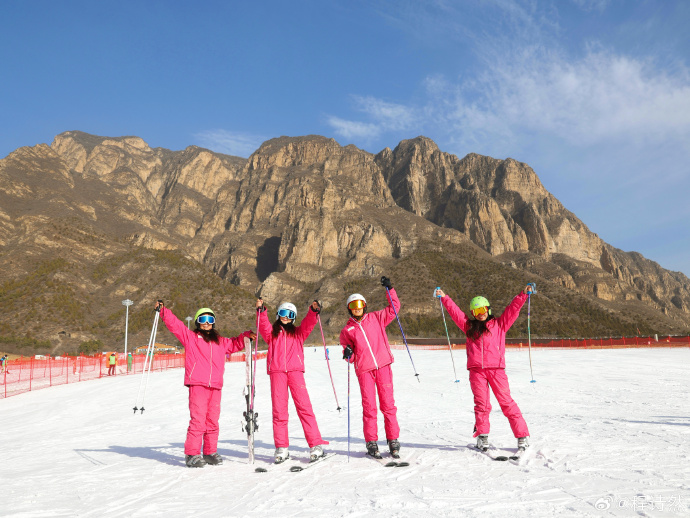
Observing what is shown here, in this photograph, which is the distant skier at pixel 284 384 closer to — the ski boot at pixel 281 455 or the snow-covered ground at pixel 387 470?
the ski boot at pixel 281 455

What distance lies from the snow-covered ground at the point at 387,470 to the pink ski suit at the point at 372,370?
0.47 meters

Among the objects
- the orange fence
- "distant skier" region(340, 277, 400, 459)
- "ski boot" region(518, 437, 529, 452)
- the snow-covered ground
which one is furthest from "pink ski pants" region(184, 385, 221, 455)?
the orange fence

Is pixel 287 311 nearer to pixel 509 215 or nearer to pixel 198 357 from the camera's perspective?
pixel 198 357

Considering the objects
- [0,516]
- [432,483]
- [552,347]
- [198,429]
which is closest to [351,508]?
[432,483]

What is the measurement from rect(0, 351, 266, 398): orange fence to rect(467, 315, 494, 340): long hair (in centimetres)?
1750

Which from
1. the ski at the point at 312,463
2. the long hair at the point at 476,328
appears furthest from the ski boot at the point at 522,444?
the ski at the point at 312,463

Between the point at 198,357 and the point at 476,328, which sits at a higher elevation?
the point at 476,328

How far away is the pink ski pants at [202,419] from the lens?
6.00 metres

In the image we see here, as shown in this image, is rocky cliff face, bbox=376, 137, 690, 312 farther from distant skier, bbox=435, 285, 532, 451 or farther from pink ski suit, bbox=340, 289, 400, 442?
pink ski suit, bbox=340, 289, 400, 442

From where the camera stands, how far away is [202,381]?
6.02 meters

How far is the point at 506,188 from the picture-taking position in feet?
Answer: 528

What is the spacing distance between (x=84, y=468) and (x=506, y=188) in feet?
551

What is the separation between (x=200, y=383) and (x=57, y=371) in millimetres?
28843

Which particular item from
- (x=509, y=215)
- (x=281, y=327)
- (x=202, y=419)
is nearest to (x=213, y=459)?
(x=202, y=419)
